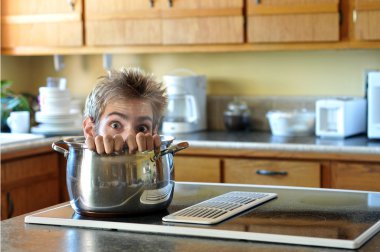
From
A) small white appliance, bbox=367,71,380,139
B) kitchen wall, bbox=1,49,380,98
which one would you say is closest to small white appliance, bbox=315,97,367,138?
small white appliance, bbox=367,71,380,139

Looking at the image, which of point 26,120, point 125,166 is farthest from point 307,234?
point 26,120

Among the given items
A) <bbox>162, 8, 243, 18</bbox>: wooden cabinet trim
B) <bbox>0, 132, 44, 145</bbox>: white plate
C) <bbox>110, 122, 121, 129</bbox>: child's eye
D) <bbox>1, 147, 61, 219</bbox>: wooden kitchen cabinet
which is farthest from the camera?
<bbox>162, 8, 243, 18</bbox>: wooden cabinet trim

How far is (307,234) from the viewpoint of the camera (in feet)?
4.76

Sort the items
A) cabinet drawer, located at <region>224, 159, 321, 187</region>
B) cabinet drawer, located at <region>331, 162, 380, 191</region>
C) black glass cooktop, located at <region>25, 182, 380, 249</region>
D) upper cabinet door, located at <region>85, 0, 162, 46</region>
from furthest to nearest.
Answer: upper cabinet door, located at <region>85, 0, 162, 46</region> → cabinet drawer, located at <region>224, 159, 321, 187</region> → cabinet drawer, located at <region>331, 162, 380, 191</region> → black glass cooktop, located at <region>25, 182, 380, 249</region>

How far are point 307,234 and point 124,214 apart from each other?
433 mm

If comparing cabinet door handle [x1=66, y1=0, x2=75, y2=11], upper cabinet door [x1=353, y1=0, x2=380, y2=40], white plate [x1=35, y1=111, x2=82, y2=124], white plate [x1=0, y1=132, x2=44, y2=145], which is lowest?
white plate [x1=0, y1=132, x2=44, y2=145]

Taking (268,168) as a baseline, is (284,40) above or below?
above

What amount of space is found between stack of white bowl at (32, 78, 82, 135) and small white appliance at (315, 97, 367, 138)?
51.4 inches

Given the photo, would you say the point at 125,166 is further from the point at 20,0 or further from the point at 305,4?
the point at 20,0

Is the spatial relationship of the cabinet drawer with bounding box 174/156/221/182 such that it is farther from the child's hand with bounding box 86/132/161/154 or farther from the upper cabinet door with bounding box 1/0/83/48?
the child's hand with bounding box 86/132/161/154

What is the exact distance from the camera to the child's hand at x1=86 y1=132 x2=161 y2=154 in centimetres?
158

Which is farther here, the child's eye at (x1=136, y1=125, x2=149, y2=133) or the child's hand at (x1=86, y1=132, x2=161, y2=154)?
the child's eye at (x1=136, y1=125, x2=149, y2=133)

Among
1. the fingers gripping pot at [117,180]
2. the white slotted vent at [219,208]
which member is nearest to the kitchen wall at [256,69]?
the white slotted vent at [219,208]

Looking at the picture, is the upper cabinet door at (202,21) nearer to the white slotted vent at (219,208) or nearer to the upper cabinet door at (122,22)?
the upper cabinet door at (122,22)
